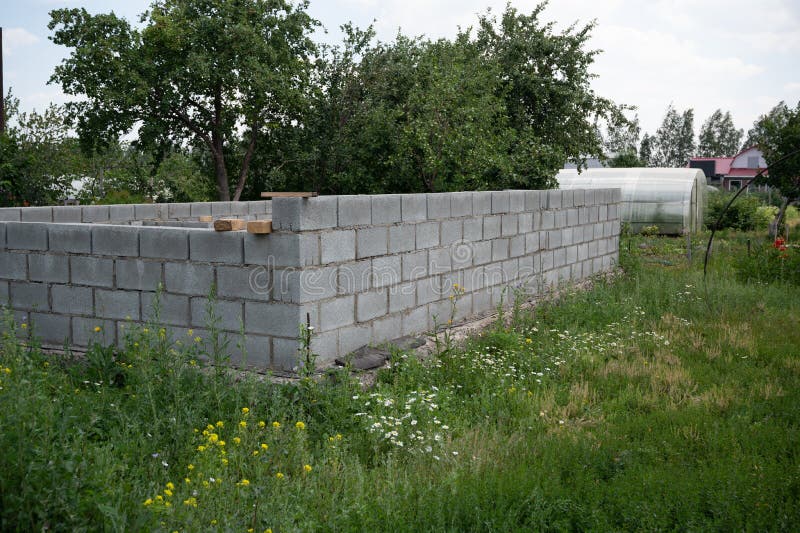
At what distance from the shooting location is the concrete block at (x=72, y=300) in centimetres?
712

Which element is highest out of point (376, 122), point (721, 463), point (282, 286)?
point (376, 122)

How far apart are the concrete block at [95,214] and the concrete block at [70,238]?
229cm

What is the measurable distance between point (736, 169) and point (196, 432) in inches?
2519

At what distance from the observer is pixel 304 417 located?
5.31 m

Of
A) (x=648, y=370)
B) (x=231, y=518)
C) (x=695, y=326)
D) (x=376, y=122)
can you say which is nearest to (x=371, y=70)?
(x=376, y=122)

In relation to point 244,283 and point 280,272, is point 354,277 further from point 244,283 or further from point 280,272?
point 244,283

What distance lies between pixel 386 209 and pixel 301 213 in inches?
51.6

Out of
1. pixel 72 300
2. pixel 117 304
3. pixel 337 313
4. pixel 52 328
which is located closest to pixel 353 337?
pixel 337 313

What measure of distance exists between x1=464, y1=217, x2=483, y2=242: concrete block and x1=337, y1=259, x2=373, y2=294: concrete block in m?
1.97

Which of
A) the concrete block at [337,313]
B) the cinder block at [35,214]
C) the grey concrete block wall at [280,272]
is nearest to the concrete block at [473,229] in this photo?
the grey concrete block wall at [280,272]

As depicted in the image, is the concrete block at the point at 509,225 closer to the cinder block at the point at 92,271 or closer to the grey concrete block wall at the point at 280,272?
the grey concrete block wall at the point at 280,272

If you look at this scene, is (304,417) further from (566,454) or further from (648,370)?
(648,370)

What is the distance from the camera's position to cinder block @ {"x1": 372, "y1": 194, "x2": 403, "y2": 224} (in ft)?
22.9

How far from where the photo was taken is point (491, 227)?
29.8ft
